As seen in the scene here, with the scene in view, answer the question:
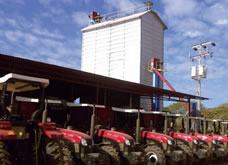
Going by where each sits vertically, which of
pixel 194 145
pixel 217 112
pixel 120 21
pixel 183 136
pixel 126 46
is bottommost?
pixel 194 145

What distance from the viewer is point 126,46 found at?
Answer: 29500 millimetres

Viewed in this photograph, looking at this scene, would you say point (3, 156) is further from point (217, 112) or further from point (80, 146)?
point (217, 112)

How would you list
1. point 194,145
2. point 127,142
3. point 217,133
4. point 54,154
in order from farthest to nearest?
point 217,133, point 194,145, point 127,142, point 54,154

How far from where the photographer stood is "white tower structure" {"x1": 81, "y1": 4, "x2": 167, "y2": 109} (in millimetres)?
28234

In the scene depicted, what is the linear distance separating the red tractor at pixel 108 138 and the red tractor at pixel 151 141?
2.62ft

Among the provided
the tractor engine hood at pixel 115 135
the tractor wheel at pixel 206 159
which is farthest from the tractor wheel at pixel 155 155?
the tractor wheel at pixel 206 159

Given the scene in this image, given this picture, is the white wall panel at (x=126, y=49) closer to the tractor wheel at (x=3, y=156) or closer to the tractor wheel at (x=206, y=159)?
the tractor wheel at (x=206, y=159)

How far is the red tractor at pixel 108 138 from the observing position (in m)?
8.79

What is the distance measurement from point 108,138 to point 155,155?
6.42ft

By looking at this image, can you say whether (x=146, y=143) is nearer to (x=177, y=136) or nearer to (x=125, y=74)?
(x=177, y=136)

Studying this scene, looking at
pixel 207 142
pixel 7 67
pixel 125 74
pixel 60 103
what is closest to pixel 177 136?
pixel 207 142

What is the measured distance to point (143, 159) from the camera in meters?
8.95

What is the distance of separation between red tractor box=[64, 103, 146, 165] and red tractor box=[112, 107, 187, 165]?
800mm

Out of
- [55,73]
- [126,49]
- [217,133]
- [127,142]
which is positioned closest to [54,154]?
[127,142]
